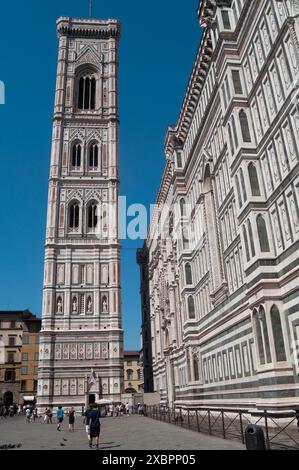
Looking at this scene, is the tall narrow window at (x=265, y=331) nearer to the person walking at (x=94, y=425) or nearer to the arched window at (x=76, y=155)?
the person walking at (x=94, y=425)

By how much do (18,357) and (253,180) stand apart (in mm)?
66937

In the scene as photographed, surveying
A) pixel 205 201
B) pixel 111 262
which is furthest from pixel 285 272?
pixel 111 262

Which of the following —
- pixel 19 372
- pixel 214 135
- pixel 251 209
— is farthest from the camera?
pixel 19 372

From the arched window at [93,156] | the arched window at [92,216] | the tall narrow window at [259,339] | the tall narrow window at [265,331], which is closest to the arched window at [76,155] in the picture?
the arched window at [93,156]

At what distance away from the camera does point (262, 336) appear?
1692 cm

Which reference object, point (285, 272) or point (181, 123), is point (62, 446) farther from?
point (181, 123)

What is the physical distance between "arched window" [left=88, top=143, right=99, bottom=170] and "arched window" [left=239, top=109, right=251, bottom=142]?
40269 millimetres

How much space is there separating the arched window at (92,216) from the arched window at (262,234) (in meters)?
38.8

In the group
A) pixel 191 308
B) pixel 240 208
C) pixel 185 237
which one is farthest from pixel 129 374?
pixel 240 208

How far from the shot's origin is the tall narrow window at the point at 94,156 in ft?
195

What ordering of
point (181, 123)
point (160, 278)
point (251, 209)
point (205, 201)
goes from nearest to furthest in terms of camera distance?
point (251, 209)
point (205, 201)
point (181, 123)
point (160, 278)

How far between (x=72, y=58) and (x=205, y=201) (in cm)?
4525

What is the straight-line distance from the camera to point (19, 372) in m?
73.2

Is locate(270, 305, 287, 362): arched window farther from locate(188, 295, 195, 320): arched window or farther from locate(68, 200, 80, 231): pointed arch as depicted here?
locate(68, 200, 80, 231): pointed arch
